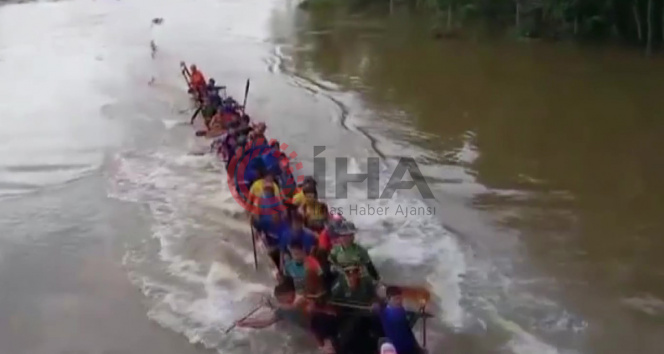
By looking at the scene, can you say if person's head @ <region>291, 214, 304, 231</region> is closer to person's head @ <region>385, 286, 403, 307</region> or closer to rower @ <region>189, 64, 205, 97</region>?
person's head @ <region>385, 286, 403, 307</region>

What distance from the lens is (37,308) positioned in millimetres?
→ 8938

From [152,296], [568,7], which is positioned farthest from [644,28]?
[152,296]

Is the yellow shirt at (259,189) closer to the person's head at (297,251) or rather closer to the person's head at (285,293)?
the person's head at (297,251)

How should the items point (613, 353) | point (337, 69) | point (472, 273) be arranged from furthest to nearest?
point (337, 69)
point (472, 273)
point (613, 353)

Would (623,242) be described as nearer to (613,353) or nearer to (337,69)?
(613,353)

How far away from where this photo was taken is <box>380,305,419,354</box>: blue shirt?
21.1ft

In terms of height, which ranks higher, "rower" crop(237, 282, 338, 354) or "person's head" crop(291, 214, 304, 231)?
"person's head" crop(291, 214, 304, 231)

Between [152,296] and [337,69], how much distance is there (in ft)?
45.8

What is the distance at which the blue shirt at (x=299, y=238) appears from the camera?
809 centimetres

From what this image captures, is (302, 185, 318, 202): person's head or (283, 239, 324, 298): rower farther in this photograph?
(302, 185, 318, 202): person's head

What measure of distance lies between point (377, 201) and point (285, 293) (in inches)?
164

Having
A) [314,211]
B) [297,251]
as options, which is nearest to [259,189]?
[314,211]
